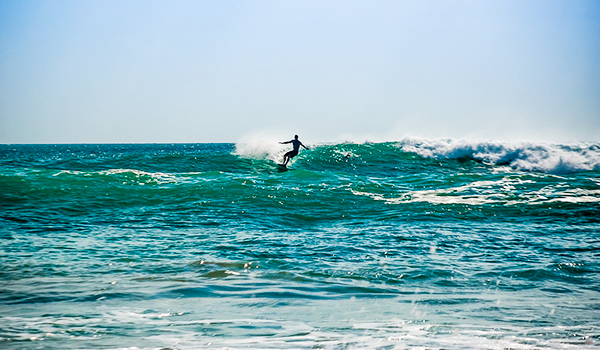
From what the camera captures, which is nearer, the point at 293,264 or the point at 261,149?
the point at 293,264

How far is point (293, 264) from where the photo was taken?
19.2 feet

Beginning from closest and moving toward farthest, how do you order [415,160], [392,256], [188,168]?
[392,256]
[188,168]
[415,160]

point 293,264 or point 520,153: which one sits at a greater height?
point 520,153

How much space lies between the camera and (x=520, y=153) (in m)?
22.7

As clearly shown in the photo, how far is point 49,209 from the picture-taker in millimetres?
10289

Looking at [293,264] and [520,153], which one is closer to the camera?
[293,264]

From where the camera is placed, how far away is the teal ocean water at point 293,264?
3.38 metres

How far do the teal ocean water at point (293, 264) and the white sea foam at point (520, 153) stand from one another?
256 inches

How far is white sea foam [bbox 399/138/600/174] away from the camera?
67.3 feet

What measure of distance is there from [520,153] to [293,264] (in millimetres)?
20401

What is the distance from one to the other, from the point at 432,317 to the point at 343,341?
1052 mm

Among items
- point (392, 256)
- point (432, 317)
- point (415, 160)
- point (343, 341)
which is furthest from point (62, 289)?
point (415, 160)

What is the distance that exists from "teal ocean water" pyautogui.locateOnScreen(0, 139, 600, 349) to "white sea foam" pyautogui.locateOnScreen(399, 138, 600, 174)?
6512 mm

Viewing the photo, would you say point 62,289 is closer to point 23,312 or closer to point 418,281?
point 23,312
